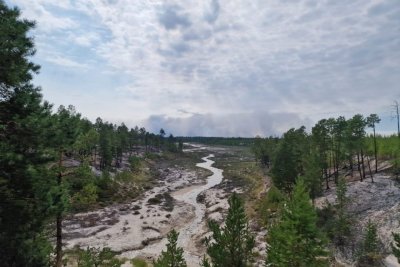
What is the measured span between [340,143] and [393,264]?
116 feet

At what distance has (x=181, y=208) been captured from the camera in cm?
8225

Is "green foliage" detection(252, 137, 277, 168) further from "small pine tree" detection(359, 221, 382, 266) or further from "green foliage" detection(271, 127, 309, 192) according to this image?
"small pine tree" detection(359, 221, 382, 266)

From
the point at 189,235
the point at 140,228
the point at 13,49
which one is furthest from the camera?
the point at 140,228

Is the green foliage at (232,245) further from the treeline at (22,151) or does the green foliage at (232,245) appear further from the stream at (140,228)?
the stream at (140,228)

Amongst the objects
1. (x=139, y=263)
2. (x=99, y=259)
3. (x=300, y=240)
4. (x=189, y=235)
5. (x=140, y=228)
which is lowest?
(x=189, y=235)

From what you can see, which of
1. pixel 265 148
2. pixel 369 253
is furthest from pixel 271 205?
pixel 265 148

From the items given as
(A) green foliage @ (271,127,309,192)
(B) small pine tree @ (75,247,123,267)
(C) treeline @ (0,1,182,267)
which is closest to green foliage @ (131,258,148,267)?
(B) small pine tree @ (75,247,123,267)

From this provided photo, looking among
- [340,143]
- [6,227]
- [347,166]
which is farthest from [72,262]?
[347,166]

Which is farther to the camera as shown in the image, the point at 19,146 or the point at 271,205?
the point at 271,205

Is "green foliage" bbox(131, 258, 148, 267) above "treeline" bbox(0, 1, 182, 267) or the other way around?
the other way around

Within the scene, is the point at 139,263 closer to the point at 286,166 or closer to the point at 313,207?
the point at 313,207

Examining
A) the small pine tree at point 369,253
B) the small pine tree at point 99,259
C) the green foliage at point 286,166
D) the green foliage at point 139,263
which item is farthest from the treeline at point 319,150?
the small pine tree at point 99,259

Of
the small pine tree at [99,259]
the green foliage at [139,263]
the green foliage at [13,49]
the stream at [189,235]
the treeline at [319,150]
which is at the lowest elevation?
A: the stream at [189,235]

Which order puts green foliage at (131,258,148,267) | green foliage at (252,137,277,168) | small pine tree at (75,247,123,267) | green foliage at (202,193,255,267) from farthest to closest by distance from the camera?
green foliage at (252,137,277,168), green foliage at (131,258,148,267), green foliage at (202,193,255,267), small pine tree at (75,247,123,267)
